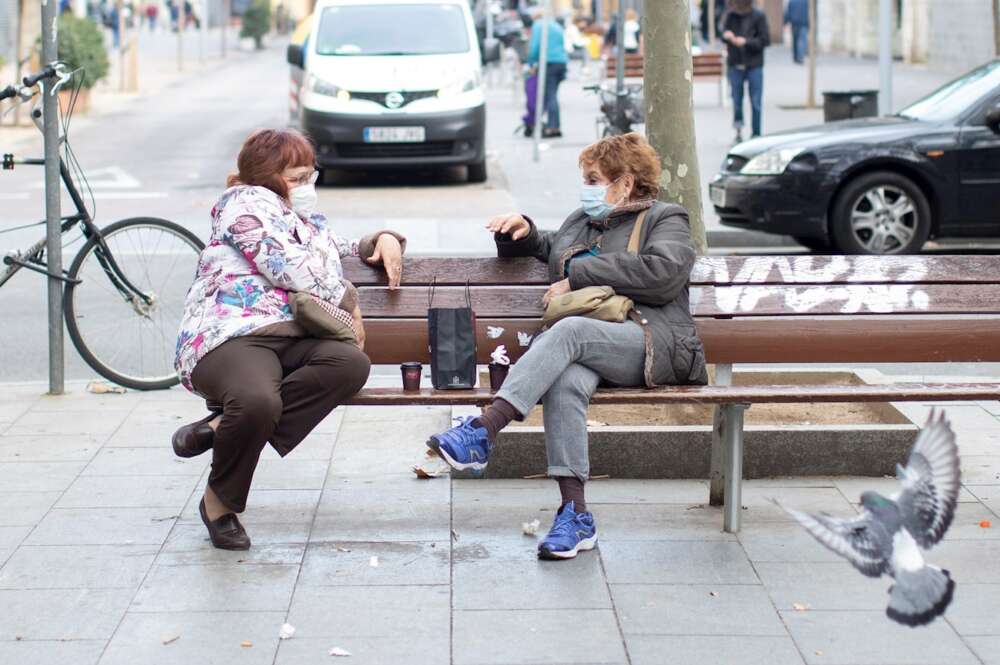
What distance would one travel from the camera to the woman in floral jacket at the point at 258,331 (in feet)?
16.3

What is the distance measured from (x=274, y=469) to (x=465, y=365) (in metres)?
1.05

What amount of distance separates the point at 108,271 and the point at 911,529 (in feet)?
13.9

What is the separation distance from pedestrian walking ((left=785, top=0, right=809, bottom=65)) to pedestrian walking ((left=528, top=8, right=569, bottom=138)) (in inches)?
673

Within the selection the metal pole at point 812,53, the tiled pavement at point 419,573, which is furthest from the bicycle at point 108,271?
the metal pole at point 812,53

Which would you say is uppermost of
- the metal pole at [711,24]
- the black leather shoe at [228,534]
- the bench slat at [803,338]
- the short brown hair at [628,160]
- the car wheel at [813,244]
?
the metal pole at [711,24]

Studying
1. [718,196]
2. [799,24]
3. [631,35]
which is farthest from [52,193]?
[799,24]

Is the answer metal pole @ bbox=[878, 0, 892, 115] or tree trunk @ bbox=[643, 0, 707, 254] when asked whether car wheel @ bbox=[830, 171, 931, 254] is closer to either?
metal pole @ bbox=[878, 0, 892, 115]

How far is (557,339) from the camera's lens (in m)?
5.00

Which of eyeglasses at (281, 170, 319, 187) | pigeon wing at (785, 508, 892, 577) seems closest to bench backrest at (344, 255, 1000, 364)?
eyeglasses at (281, 170, 319, 187)

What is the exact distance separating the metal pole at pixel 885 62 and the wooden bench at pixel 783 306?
10.3 meters

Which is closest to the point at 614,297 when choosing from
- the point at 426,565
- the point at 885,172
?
the point at 426,565

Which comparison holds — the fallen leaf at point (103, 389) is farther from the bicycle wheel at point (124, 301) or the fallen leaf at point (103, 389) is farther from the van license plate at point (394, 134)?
the van license plate at point (394, 134)

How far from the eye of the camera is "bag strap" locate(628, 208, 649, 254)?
5225mm

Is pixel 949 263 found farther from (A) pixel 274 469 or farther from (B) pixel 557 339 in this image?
(A) pixel 274 469
